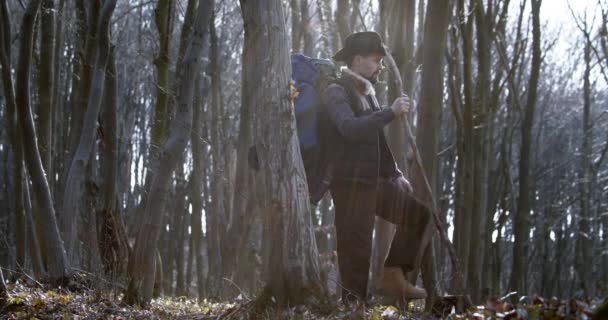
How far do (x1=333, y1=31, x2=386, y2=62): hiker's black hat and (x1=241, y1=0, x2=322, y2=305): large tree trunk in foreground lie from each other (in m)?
0.60

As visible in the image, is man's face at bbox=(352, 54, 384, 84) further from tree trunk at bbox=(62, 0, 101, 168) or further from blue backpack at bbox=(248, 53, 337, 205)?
tree trunk at bbox=(62, 0, 101, 168)

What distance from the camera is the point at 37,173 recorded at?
28.2 feet

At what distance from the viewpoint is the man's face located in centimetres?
592

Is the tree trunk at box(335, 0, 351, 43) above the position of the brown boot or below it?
above

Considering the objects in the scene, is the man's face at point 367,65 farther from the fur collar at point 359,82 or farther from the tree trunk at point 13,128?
the tree trunk at point 13,128

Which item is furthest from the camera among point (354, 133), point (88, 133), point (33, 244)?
point (33, 244)

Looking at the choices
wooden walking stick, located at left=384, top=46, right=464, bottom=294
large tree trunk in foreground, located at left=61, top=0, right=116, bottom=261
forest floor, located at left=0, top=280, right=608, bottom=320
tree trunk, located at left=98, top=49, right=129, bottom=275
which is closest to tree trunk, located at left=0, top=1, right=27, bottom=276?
large tree trunk in foreground, located at left=61, top=0, right=116, bottom=261

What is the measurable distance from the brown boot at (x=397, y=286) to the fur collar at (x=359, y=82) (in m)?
1.25

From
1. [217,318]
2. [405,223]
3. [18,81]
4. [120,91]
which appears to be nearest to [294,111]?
[405,223]

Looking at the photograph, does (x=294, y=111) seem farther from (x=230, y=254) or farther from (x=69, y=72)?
(x=69, y=72)

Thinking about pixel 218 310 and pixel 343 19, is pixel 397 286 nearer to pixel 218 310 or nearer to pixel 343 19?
pixel 218 310

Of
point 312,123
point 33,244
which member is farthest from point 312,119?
point 33,244

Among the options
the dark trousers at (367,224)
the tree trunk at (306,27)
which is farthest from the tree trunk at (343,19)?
the dark trousers at (367,224)

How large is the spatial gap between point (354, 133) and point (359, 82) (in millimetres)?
507
